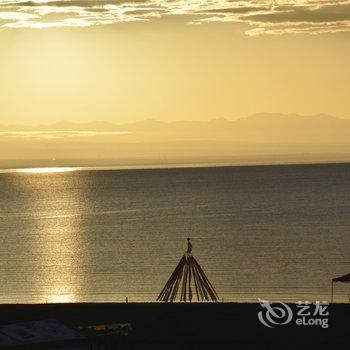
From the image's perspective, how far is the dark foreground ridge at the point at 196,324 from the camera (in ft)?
93.6

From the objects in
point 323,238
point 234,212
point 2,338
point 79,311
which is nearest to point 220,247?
point 323,238

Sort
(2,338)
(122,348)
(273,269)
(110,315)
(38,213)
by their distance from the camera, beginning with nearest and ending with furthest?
(2,338), (122,348), (110,315), (273,269), (38,213)

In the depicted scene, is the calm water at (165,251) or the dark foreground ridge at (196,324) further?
the calm water at (165,251)

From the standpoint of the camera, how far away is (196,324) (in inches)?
1183

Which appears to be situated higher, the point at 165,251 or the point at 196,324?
the point at 165,251

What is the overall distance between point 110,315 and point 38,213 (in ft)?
506

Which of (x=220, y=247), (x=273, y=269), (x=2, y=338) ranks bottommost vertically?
(x=2, y=338)

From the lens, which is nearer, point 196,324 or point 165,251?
point 196,324

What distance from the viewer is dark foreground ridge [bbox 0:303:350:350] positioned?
2852 centimetres

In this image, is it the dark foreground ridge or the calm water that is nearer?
the dark foreground ridge

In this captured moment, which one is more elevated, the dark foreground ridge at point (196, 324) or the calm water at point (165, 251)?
the calm water at point (165, 251)

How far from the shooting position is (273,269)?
87.8m

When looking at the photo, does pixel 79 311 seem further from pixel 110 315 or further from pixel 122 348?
pixel 122 348

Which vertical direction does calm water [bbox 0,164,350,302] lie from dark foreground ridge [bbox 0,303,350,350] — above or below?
above
